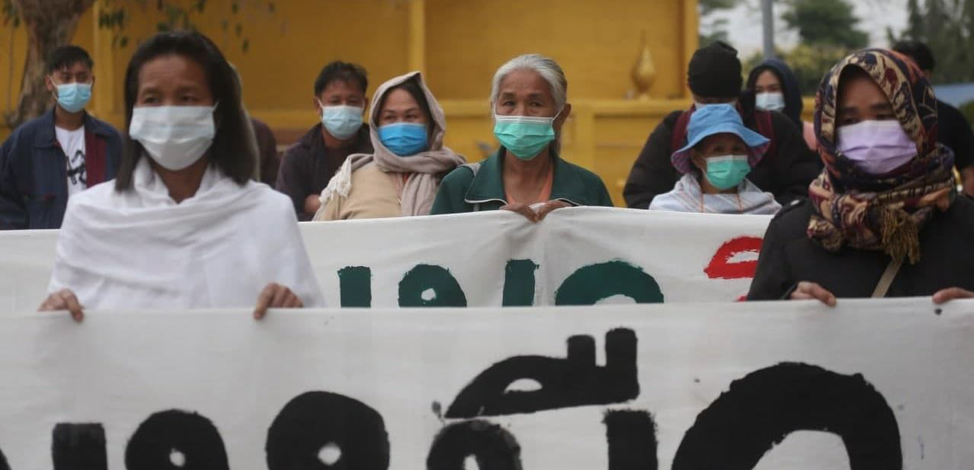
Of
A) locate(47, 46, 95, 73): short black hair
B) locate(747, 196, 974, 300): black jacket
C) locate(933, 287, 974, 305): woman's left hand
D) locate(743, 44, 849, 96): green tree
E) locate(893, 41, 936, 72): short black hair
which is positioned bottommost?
locate(743, 44, 849, 96): green tree

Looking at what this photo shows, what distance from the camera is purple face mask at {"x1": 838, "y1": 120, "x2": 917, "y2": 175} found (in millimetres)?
4430

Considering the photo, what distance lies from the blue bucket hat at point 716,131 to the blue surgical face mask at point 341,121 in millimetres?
1980

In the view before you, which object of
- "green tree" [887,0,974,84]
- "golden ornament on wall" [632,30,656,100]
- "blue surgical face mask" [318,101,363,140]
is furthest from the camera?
"green tree" [887,0,974,84]

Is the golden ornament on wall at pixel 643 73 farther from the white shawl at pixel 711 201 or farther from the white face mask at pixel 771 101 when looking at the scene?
the white shawl at pixel 711 201

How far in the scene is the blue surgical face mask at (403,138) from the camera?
7.35 meters

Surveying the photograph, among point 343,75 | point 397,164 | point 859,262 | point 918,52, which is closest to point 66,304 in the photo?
point 859,262

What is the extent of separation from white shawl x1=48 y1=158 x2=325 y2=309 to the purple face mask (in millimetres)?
1411

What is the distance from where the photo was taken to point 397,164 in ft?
23.9

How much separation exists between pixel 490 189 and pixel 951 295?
8.02 feet

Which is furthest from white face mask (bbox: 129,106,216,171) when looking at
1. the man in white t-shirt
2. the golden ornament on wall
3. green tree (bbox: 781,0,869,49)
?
green tree (bbox: 781,0,869,49)

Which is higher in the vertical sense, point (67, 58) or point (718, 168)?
point (67, 58)

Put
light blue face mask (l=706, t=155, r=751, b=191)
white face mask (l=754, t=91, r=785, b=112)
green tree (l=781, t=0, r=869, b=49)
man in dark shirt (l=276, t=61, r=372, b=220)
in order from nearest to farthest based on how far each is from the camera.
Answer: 1. light blue face mask (l=706, t=155, r=751, b=191)
2. man in dark shirt (l=276, t=61, r=372, b=220)
3. white face mask (l=754, t=91, r=785, b=112)
4. green tree (l=781, t=0, r=869, b=49)

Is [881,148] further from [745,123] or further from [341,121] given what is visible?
[341,121]

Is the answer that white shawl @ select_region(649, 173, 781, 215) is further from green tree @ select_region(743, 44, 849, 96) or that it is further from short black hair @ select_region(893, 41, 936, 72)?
green tree @ select_region(743, 44, 849, 96)
